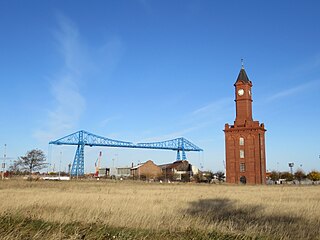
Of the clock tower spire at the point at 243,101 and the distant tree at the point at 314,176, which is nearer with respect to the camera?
the clock tower spire at the point at 243,101

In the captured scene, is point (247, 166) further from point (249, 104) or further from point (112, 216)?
point (112, 216)

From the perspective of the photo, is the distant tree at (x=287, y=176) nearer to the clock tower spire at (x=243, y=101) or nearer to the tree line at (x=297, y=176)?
the tree line at (x=297, y=176)

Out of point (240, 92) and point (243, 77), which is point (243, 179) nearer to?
point (240, 92)

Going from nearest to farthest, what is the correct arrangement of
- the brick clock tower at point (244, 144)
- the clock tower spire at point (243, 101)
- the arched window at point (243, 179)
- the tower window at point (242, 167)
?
the brick clock tower at point (244, 144), the arched window at point (243, 179), the tower window at point (242, 167), the clock tower spire at point (243, 101)

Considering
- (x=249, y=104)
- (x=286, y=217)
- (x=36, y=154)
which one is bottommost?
(x=286, y=217)

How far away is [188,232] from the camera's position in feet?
28.5

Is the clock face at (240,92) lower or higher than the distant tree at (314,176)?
higher

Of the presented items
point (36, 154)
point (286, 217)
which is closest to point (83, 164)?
point (36, 154)

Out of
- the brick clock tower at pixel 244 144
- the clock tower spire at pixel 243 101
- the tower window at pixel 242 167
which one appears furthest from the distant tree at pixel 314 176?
the clock tower spire at pixel 243 101

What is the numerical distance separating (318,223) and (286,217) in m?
2.08

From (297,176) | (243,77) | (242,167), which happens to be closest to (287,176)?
(297,176)

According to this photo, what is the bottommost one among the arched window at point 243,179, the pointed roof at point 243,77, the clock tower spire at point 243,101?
the arched window at point 243,179

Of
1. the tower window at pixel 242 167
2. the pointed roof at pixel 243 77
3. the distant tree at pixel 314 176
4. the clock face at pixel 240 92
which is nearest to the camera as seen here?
the tower window at pixel 242 167

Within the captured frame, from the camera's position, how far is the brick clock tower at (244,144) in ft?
254
